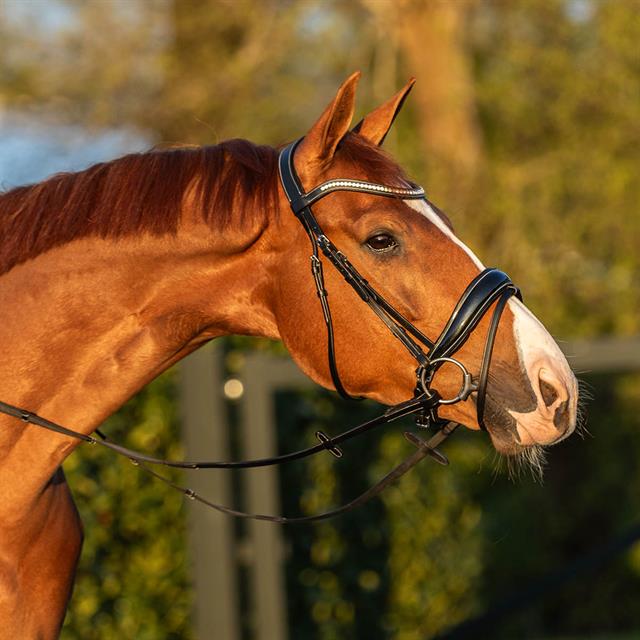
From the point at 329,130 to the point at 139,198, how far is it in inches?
21.8

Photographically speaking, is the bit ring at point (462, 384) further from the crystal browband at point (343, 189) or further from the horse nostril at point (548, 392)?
the crystal browband at point (343, 189)

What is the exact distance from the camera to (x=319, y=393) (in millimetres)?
5602

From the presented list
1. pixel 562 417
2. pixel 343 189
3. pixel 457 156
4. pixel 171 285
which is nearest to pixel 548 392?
pixel 562 417

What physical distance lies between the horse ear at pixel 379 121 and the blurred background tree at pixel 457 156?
7.83 feet

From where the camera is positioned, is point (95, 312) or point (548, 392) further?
point (95, 312)

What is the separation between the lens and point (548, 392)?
2715 mm

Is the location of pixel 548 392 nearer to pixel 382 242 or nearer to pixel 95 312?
pixel 382 242

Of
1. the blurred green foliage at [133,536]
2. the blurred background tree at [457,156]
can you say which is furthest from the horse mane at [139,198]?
the blurred background tree at [457,156]

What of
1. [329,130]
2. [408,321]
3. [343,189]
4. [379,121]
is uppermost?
[379,121]

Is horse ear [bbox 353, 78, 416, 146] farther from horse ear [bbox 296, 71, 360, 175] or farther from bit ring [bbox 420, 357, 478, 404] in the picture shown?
bit ring [bbox 420, 357, 478, 404]

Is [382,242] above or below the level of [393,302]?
above

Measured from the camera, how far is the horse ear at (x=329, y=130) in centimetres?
278

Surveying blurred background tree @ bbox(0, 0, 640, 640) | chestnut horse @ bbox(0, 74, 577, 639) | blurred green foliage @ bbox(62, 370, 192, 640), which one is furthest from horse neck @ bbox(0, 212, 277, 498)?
blurred background tree @ bbox(0, 0, 640, 640)

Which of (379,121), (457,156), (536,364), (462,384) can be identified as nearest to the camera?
(536,364)
